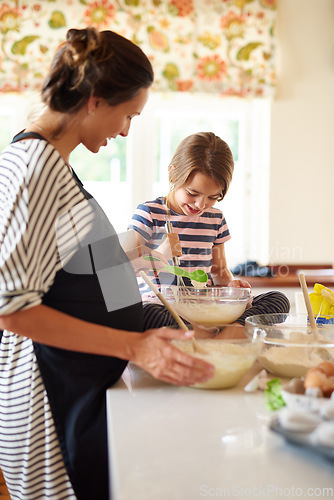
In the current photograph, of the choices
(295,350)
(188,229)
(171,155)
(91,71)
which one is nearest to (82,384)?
(295,350)

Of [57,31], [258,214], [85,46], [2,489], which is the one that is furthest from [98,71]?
[258,214]

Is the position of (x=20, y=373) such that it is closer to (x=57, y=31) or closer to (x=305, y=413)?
(x=305, y=413)

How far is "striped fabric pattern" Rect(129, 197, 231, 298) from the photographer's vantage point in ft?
6.48

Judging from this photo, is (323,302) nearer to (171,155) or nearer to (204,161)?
(204,161)

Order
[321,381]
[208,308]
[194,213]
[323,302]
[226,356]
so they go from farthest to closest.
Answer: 1. [194,213]
2. [323,302]
3. [208,308]
4. [226,356]
5. [321,381]

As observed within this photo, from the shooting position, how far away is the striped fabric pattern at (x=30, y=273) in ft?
2.55

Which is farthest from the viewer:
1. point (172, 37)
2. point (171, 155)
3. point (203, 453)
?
point (171, 155)

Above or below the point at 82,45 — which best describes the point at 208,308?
below

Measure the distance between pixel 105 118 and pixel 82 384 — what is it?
0.49 metres

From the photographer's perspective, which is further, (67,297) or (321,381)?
(67,297)

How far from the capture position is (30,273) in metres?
0.78

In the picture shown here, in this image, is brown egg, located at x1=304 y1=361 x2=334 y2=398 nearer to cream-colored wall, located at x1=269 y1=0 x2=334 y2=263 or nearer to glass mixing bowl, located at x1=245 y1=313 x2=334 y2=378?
glass mixing bowl, located at x1=245 y1=313 x2=334 y2=378

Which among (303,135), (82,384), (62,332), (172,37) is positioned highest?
(172,37)

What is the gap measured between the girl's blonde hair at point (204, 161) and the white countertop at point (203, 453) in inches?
43.7
